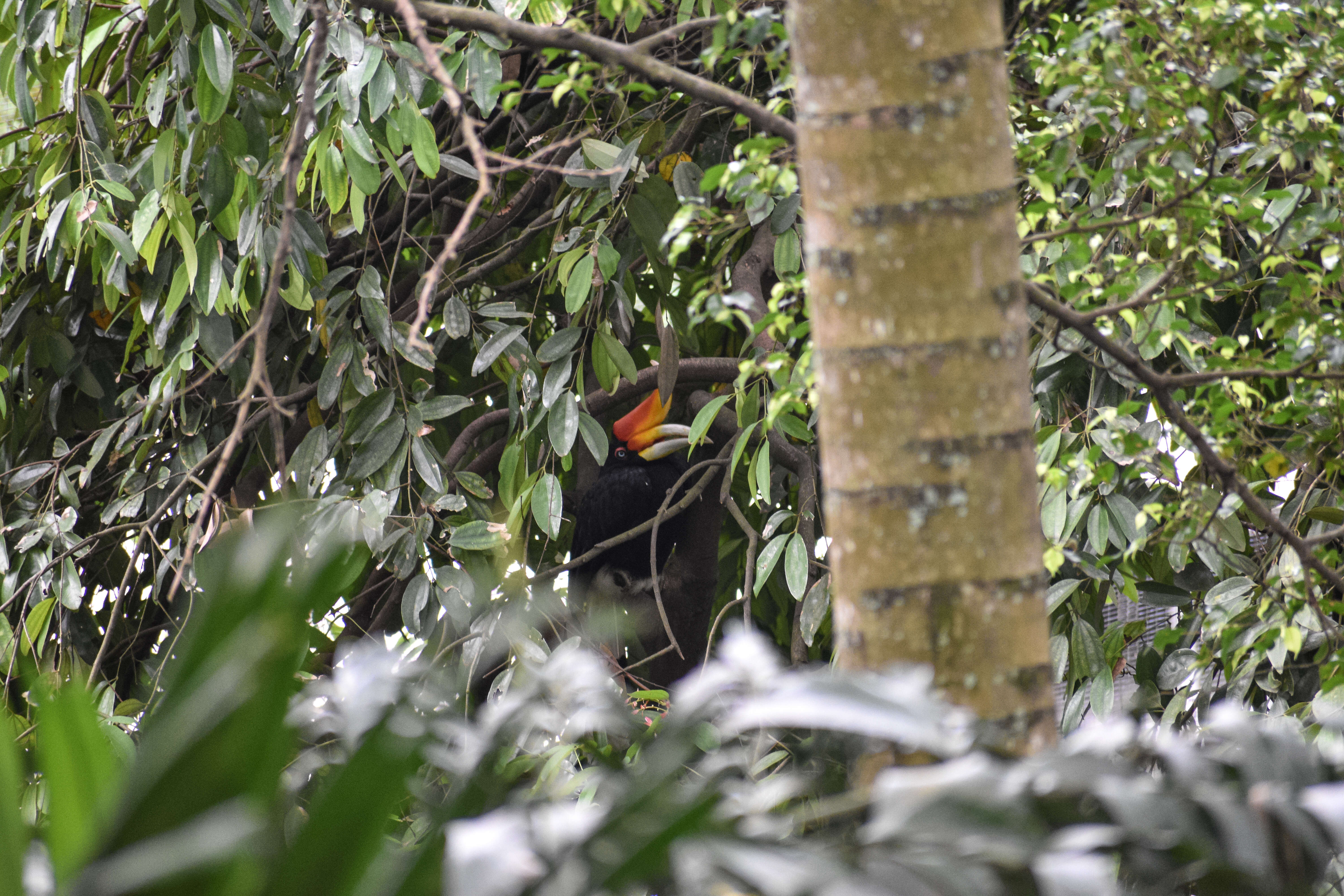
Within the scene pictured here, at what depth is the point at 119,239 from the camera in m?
1.69

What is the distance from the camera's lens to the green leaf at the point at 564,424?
1705 millimetres

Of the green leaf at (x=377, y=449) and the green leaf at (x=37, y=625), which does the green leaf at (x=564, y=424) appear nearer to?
the green leaf at (x=377, y=449)

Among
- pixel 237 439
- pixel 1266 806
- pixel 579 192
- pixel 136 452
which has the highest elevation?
pixel 579 192

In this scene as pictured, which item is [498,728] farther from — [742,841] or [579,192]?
[579,192]

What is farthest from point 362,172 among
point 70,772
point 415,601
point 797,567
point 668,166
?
point 70,772

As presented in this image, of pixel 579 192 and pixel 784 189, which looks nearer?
pixel 784 189

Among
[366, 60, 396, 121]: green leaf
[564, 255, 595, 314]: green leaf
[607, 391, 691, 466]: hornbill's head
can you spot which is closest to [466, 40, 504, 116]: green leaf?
[366, 60, 396, 121]: green leaf

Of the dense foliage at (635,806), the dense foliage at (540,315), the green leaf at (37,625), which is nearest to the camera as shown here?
the dense foliage at (635,806)

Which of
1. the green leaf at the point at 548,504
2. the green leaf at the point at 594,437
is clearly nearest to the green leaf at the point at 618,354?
the green leaf at the point at 594,437

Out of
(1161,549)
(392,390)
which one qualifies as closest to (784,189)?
(1161,549)

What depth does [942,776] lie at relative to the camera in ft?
1.60

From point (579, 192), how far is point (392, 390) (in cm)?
54

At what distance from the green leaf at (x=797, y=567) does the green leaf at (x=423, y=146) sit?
79 centimetres

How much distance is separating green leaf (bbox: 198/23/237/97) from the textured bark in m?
1.18
